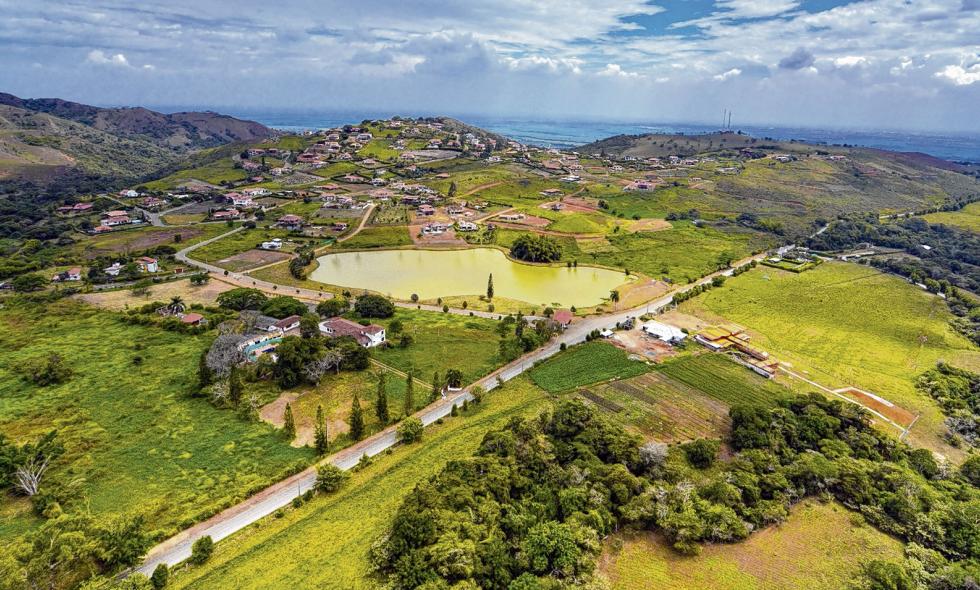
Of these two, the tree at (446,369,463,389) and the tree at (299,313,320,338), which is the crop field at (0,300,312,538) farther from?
the tree at (446,369,463,389)

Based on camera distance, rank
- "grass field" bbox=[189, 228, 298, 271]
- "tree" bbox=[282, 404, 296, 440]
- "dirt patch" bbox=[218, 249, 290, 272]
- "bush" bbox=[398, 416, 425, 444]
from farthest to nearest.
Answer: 1. "grass field" bbox=[189, 228, 298, 271]
2. "dirt patch" bbox=[218, 249, 290, 272]
3. "bush" bbox=[398, 416, 425, 444]
4. "tree" bbox=[282, 404, 296, 440]

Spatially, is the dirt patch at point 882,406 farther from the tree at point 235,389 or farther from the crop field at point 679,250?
the tree at point 235,389

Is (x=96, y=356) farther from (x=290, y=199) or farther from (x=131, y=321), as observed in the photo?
(x=290, y=199)

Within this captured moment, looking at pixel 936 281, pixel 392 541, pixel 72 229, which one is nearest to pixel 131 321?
pixel 392 541

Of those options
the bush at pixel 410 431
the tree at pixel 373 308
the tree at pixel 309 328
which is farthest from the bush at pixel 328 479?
the tree at pixel 373 308

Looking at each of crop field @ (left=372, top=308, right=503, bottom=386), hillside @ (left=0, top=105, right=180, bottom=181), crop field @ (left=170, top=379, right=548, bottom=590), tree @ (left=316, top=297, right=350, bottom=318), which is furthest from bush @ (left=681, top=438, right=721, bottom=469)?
hillside @ (left=0, top=105, right=180, bottom=181)

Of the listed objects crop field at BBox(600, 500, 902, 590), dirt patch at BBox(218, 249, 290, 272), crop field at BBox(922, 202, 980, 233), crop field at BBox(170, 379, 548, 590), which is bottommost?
crop field at BBox(600, 500, 902, 590)
